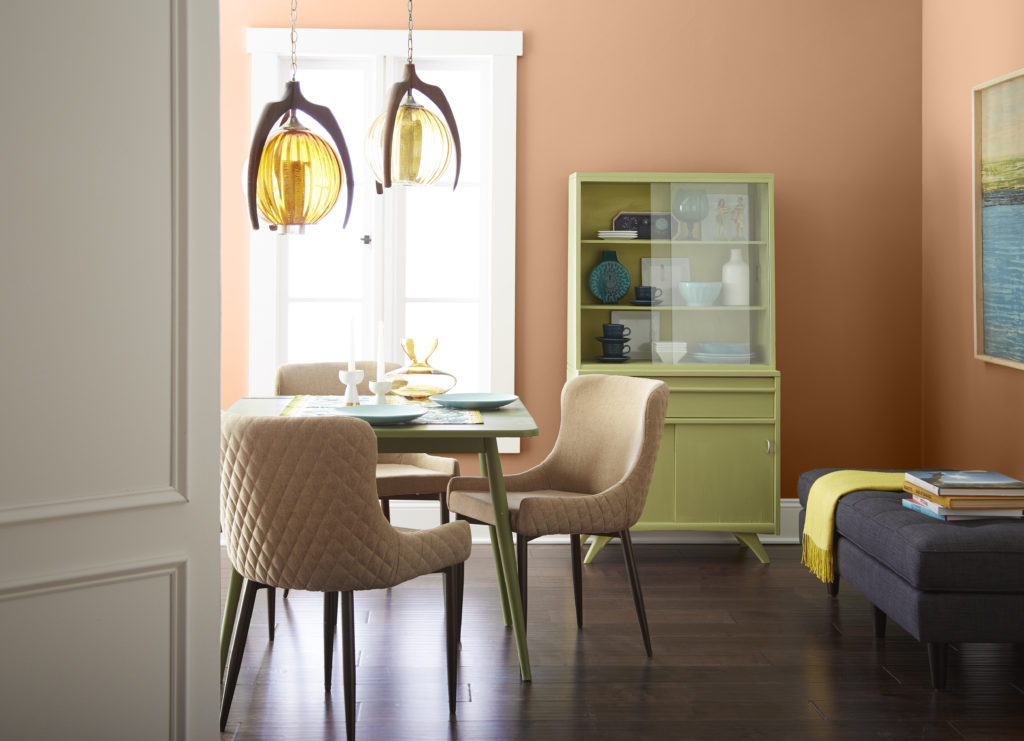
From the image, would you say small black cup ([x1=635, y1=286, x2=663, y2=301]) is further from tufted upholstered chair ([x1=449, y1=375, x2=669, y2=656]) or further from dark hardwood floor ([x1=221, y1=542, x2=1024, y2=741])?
dark hardwood floor ([x1=221, y1=542, x2=1024, y2=741])

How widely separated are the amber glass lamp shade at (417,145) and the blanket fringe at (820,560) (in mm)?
1960

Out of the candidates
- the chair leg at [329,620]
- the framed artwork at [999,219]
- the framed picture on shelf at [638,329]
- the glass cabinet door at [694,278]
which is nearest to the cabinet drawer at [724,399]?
the glass cabinet door at [694,278]

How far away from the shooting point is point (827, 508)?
363cm

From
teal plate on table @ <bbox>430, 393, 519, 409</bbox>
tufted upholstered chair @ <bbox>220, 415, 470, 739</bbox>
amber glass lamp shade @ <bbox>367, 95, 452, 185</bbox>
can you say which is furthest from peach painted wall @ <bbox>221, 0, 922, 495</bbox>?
tufted upholstered chair @ <bbox>220, 415, 470, 739</bbox>

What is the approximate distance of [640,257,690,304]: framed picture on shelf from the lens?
15.2 feet

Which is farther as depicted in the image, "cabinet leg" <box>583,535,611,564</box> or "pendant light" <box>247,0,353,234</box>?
"cabinet leg" <box>583,535,611,564</box>

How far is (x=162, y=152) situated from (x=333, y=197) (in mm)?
1426

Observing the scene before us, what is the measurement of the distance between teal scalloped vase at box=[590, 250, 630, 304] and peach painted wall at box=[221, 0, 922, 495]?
26 cm

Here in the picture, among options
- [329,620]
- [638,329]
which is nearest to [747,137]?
[638,329]

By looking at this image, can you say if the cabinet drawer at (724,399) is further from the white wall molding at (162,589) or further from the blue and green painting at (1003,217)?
the white wall molding at (162,589)

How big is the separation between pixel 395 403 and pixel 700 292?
5.64 feet

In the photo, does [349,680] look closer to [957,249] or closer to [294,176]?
[294,176]

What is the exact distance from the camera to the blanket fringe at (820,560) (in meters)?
3.63

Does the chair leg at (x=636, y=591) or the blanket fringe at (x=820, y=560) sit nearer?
the chair leg at (x=636, y=591)
